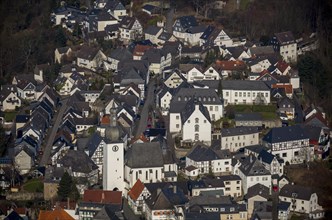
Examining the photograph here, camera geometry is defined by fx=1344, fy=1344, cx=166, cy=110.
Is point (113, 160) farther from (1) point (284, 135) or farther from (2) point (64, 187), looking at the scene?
(1) point (284, 135)

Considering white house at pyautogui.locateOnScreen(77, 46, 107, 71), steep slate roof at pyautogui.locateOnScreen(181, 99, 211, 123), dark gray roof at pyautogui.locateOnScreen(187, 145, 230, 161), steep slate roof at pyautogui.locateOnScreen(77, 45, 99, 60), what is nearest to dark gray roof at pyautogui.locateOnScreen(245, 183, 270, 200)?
dark gray roof at pyautogui.locateOnScreen(187, 145, 230, 161)

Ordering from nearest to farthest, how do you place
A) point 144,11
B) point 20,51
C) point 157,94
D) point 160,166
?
1. point 160,166
2. point 157,94
3. point 20,51
4. point 144,11

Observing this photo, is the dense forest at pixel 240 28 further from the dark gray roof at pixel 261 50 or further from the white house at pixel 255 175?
the white house at pixel 255 175

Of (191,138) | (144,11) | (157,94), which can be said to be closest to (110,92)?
(157,94)

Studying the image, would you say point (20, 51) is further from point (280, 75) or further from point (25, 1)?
point (280, 75)

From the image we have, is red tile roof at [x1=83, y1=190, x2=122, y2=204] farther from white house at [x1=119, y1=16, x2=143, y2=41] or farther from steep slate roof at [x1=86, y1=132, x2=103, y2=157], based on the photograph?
white house at [x1=119, y1=16, x2=143, y2=41]

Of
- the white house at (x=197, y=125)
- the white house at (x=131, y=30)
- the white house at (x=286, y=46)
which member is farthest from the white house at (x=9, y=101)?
the white house at (x=286, y=46)

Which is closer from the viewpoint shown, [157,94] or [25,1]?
[157,94]
